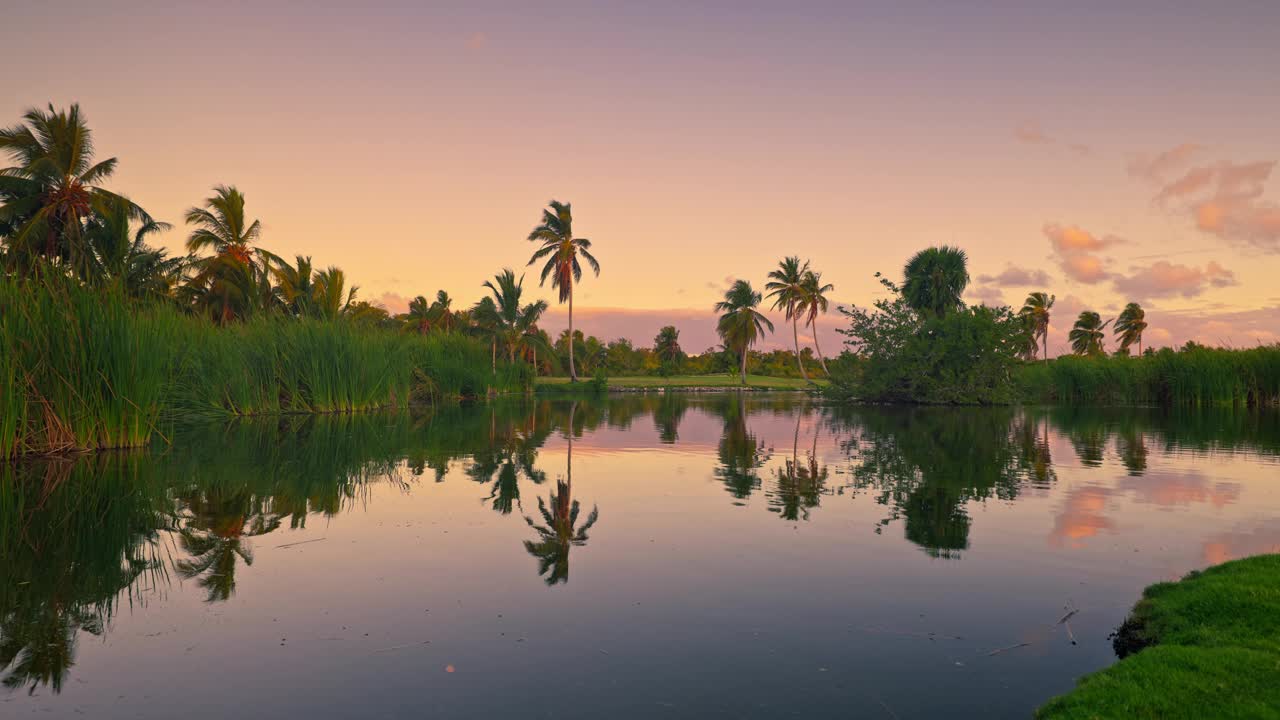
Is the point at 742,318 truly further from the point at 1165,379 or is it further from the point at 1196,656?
the point at 1196,656

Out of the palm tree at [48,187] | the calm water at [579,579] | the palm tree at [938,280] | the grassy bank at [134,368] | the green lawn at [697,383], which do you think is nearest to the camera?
the calm water at [579,579]

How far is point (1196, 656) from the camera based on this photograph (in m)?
4.38

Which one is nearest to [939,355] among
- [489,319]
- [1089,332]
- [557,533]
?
[557,533]

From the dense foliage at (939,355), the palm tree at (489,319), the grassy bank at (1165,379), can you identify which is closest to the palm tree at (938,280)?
the grassy bank at (1165,379)

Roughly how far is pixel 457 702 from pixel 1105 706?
3.52 meters

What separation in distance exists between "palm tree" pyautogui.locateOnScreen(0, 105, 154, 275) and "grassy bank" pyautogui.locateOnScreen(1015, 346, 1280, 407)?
48.4 m

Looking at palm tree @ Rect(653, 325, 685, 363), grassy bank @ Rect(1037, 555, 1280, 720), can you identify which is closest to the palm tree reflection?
grassy bank @ Rect(1037, 555, 1280, 720)

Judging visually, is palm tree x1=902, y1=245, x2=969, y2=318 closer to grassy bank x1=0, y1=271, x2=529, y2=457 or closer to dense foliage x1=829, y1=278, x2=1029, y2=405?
dense foliage x1=829, y1=278, x2=1029, y2=405

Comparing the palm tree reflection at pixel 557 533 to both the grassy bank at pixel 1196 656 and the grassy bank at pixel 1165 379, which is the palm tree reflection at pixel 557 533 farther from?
the grassy bank at pixel 1165 379

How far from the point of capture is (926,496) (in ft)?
35.9

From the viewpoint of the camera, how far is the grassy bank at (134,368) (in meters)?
12.2

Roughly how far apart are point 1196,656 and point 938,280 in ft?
202

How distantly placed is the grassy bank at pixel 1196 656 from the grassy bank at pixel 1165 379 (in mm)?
38008

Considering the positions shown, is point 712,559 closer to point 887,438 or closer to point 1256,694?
point 1256,694
